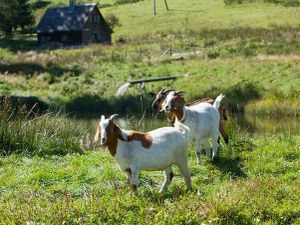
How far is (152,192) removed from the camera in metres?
9.13

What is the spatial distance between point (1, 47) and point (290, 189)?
55.9 m

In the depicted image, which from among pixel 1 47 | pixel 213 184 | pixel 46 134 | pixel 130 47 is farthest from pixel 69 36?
pixel 213 184

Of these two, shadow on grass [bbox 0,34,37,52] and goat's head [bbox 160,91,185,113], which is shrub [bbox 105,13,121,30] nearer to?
shadow on grass [bbox 0,34,37,52]

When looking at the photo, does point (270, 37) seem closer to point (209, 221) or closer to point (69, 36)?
point (69, 36)

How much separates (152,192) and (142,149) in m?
0.78

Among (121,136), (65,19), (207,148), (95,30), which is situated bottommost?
(95,30)

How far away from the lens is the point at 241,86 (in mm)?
32750

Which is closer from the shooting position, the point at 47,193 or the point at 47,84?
the point at 47,193

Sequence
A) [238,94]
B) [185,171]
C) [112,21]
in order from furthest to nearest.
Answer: [112,21], [238,94], [185,171]

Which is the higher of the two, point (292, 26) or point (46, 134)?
point (46, 134)

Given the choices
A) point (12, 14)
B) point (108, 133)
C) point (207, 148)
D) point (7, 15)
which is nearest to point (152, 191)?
point (108, 133)

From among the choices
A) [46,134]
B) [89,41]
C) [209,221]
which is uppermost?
[209,221]

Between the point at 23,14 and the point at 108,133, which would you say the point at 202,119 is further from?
the point at 23,14

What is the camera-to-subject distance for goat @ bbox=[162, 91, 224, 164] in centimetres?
1221
